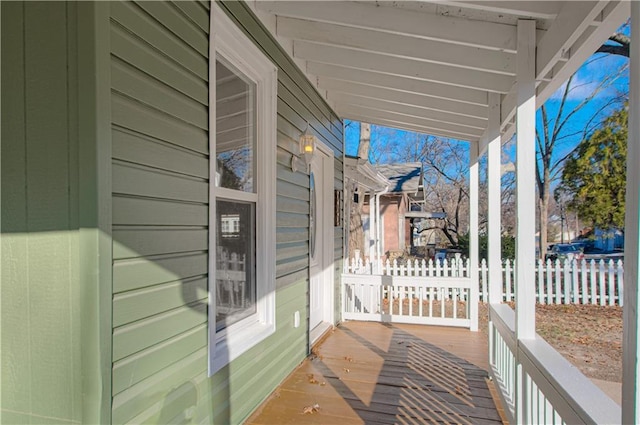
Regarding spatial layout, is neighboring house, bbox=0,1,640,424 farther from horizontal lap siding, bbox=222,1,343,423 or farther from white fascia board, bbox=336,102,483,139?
white fascia board, bbox=336,102,483,139

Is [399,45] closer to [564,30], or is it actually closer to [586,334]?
[564,30]

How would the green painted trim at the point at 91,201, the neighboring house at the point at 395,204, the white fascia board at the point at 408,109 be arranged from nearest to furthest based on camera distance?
the green painted trim at the point at 91,201
the white fascia board at the point at 408,109
the neighboring house at the point at 395,204

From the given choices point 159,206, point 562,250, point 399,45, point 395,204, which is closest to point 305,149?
point 399,45

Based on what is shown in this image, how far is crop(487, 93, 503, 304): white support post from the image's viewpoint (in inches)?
135

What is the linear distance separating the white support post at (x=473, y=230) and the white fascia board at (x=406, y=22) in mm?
2698

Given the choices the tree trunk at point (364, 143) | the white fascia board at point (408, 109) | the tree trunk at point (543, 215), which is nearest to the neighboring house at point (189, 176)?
the white fascia board at point (408, 109)

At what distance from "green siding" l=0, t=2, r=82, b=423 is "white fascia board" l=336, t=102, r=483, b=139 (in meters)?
3.82

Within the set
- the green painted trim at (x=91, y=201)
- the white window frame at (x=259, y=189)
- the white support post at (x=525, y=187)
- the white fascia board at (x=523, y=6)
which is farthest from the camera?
the white window frame at (x=259, y=189)

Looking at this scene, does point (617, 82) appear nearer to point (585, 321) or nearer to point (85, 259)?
point (585, 321)

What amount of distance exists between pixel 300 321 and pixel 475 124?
291cm

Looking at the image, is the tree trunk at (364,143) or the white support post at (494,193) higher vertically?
the tree trunk at (364,143)

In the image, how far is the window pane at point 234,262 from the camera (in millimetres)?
2393

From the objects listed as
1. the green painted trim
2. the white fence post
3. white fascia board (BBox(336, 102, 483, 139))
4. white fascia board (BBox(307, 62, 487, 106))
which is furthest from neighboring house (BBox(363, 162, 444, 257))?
the green painted trim

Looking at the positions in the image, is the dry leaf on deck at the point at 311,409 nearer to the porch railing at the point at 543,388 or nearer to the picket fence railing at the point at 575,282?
the porch railing at the point at 543,388
